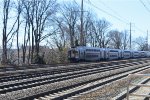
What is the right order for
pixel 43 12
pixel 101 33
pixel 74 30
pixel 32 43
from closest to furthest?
pixel 32 43
pixel 43 12
pixel 74 30
pixel 101 33

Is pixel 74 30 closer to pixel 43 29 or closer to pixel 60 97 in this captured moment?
pixel 43 29

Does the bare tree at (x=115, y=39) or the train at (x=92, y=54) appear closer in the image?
the train at (x=92, y=54)

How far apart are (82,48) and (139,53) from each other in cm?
4774

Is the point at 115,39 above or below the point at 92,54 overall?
above

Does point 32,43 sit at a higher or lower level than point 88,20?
lower

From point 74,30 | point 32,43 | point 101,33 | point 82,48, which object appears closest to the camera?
point 82,48

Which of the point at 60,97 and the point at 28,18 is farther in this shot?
the point at 28,18

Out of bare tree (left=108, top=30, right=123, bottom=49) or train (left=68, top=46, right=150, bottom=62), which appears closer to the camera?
train (left=68, top=46, right=150, bottom=62)

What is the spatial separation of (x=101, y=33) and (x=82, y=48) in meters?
76.5

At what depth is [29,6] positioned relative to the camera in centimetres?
7456

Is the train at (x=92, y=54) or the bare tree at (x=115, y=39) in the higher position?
the bare tree at (x=115, y=39)

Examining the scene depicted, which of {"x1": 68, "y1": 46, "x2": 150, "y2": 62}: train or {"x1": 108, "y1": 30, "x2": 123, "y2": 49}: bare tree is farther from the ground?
{"x1": 108, "y1": 30, "x2": 123, "y2": 49}: bare tree

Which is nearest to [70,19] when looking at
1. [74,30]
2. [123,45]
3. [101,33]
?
[74,30]

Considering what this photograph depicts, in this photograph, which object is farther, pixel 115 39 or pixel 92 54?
pixel 115 39
